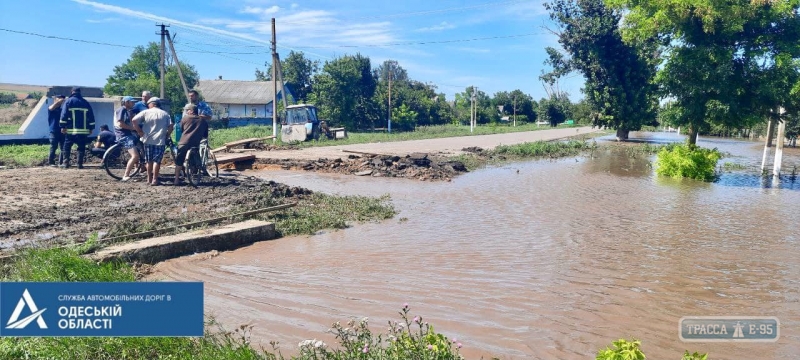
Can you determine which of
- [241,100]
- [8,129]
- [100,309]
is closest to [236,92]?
[241,100]

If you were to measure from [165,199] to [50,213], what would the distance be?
1.73 metres

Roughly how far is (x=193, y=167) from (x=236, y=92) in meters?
55.1

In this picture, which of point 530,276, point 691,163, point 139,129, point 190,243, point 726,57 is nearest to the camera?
point 530,276

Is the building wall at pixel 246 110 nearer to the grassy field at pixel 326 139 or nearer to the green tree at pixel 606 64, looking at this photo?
the grassy field at pixel 326 139

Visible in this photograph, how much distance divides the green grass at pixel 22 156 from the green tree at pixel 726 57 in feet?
56.4

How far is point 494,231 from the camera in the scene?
27.5ft

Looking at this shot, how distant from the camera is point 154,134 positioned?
1014 cm

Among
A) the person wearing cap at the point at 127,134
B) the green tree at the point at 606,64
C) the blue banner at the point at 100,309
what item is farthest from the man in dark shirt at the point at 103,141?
the green tree at the point at 606,64

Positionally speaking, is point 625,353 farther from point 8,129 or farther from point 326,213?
point 8,129

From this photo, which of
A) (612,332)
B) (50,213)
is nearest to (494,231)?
(612,332)

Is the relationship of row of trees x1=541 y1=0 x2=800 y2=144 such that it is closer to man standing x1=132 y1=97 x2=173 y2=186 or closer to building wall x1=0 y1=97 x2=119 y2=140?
man standing x1=132 y1=97 x2=173 y2=186

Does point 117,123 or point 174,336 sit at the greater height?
point 117,123

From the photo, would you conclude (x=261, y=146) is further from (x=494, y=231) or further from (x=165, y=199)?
(x=494, y=231)

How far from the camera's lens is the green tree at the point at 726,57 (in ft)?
48.3
